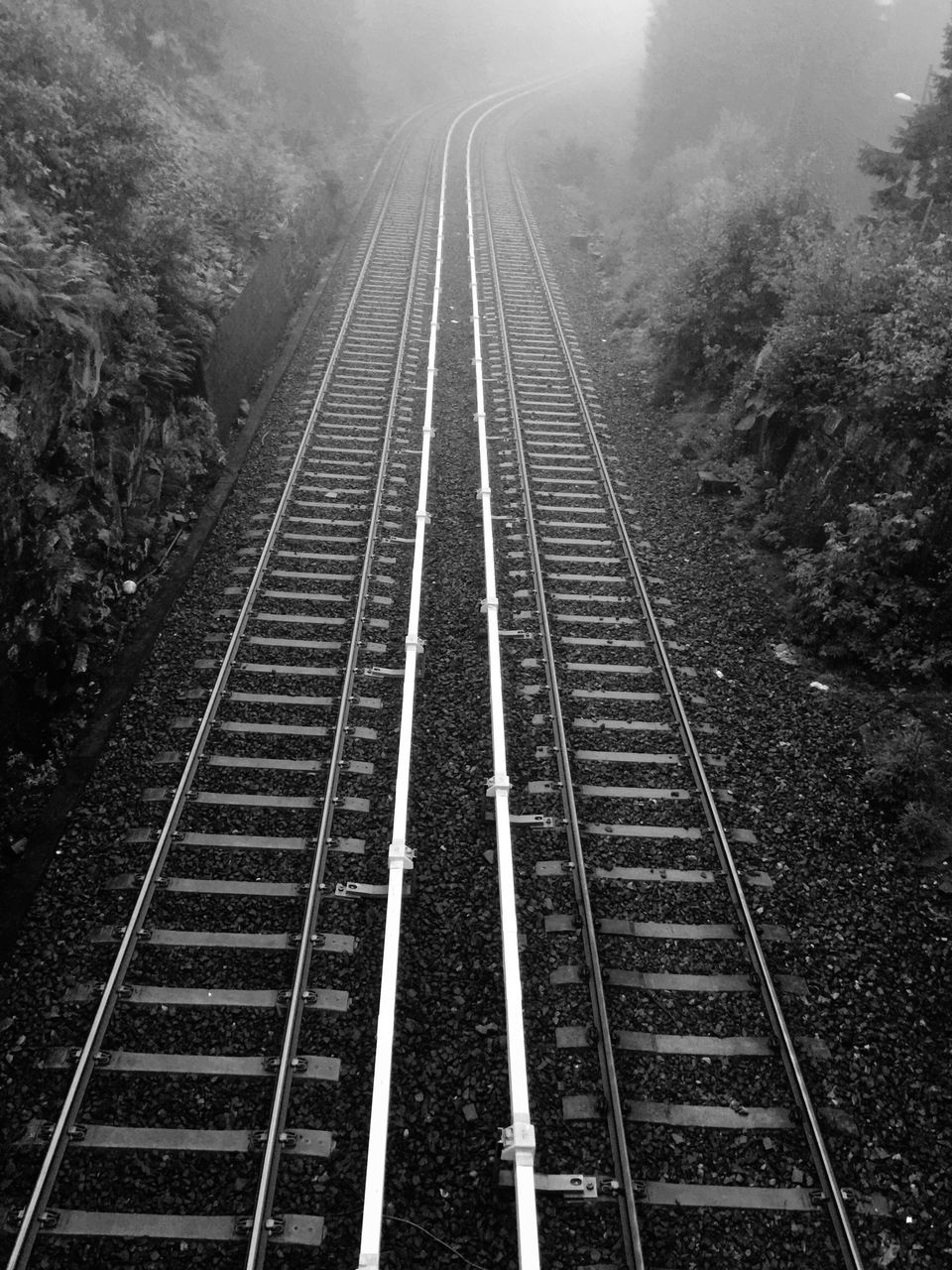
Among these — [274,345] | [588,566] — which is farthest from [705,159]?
[588,566]

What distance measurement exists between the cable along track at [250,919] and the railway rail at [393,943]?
24 millimetres

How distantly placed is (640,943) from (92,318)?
9580mm

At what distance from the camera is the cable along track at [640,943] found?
5.03 metres

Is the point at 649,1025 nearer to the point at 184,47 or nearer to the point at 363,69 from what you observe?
the point at 184,47

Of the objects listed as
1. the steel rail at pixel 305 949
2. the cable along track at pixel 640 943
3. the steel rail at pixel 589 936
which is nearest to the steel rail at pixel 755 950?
the cable along track at pixel 640 943

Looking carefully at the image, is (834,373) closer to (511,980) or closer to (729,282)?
(729,282)

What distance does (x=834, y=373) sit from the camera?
1166 centimetres

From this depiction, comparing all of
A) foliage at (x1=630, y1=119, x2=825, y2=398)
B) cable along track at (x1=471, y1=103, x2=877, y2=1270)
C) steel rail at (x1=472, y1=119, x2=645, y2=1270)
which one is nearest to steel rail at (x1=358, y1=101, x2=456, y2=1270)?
cable along track at (x1=471, y1=103, x2=877, y2=1270)

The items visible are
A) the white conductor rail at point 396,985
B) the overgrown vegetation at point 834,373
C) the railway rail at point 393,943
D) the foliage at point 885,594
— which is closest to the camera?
the white conductor rail at point 396,985

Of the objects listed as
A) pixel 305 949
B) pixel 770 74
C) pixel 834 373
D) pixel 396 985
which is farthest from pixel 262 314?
pixel 770 74

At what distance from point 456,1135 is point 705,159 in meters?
32.9

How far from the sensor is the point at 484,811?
24.2 ft

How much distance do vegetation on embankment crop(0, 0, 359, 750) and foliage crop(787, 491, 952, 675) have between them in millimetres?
9045

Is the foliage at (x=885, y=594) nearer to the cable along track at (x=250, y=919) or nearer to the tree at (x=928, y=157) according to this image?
the cable along track at (x=250, y=919)
